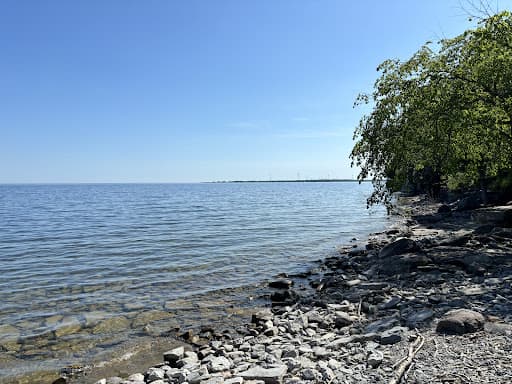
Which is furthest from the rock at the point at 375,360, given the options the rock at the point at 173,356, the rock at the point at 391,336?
the rock at the point at 173,356

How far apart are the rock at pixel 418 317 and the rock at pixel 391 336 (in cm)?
52

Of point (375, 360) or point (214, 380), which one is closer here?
point (375, 360)

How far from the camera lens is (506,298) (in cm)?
967

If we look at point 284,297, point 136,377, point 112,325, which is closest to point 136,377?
point 136,377

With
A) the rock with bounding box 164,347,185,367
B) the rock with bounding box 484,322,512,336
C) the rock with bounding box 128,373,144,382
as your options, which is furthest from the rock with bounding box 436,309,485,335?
the rock with bounding box 128,373,144,382

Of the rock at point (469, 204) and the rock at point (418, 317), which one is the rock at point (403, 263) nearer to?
the rock at point (418, 317)

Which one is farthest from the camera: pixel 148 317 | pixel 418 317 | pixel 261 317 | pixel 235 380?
pixel 148 317

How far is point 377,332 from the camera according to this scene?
28.0 feet

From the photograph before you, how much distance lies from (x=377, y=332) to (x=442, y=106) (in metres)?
10.6

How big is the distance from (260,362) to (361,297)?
5.65 metres

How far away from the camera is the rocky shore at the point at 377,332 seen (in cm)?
627

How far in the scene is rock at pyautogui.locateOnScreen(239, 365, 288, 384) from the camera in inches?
258

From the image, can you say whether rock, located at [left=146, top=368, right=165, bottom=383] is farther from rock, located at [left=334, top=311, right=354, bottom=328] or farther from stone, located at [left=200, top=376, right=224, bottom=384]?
rock, located at [left=334, top=311, right=354, bottom=328]

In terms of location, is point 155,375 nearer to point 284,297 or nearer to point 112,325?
point 112,325
